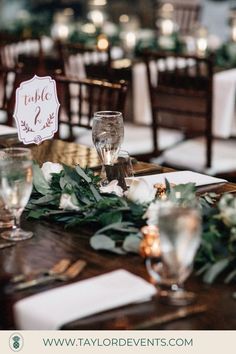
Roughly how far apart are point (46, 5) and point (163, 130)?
5578 millimetres

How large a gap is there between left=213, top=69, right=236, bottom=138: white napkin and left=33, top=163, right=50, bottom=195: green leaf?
91.4 inches

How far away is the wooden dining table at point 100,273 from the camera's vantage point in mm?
1223

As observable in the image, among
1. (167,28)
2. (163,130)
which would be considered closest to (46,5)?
(167,28)

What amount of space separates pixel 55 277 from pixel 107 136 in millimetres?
699

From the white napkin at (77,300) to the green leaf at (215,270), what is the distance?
0.36 feet

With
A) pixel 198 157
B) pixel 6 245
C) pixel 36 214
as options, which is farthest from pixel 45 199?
pixel 198 157

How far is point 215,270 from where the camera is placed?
4.50ft

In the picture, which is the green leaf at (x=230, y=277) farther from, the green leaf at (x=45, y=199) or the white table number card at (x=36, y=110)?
the white table number card at (x=36, y=110)

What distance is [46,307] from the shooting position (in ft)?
4.13

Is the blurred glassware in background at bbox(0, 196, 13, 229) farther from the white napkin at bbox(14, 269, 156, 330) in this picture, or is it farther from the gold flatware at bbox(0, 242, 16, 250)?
the white napkin at bbox(14, 269, 156, 330)

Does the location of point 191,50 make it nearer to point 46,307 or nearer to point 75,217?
point 75,217

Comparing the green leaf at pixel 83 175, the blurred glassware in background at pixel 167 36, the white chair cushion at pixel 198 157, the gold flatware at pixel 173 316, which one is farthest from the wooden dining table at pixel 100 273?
the blurred glassware in background at pixel 167 36

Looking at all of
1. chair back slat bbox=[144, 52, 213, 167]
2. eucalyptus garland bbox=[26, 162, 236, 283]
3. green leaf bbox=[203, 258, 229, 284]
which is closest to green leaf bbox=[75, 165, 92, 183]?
eucalyptus garland bbox=[26, 162, 236, 283]
